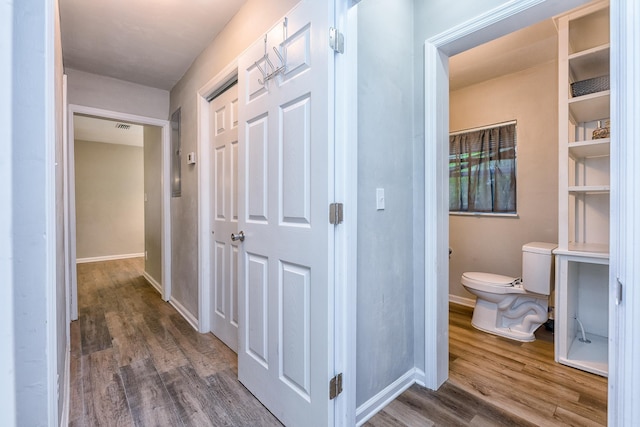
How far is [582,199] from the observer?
228cm

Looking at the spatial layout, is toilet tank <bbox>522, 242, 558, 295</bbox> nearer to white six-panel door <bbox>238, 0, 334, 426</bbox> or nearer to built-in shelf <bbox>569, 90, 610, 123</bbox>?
built-in shelf <bbox>569, 90, 610, 123</bbox>

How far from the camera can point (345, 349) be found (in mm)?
1318

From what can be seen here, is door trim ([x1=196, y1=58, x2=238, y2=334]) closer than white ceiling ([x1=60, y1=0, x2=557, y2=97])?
No

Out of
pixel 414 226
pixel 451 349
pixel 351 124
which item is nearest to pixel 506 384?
pixel 451 349

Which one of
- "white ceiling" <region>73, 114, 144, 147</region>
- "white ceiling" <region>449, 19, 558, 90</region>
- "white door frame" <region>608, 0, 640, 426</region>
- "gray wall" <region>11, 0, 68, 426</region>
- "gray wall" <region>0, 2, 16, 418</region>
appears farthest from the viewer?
"white ceiling" <region>73, 114, 144, 147</region>

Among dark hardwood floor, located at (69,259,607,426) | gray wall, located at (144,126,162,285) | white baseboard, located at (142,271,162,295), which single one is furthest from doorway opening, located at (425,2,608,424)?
white baseboard, located at (142,271,162,295)

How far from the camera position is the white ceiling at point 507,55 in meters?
2.27

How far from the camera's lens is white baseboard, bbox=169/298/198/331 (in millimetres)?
2699

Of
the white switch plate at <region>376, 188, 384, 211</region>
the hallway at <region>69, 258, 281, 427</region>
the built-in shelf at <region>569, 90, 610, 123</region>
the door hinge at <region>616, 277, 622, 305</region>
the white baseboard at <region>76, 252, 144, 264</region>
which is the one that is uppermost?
the built-in shelf at <region>569, 90, 610, 123</region>

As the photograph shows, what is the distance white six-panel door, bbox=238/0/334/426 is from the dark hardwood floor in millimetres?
293

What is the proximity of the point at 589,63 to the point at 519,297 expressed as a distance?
73.4 inches

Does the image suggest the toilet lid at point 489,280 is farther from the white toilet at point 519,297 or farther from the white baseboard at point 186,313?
the white baseboard at point 186,313

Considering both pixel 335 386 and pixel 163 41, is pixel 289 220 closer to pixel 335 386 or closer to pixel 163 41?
pixel 335 386

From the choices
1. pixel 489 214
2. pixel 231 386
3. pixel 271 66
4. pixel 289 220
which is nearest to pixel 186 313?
pixel 231 386
